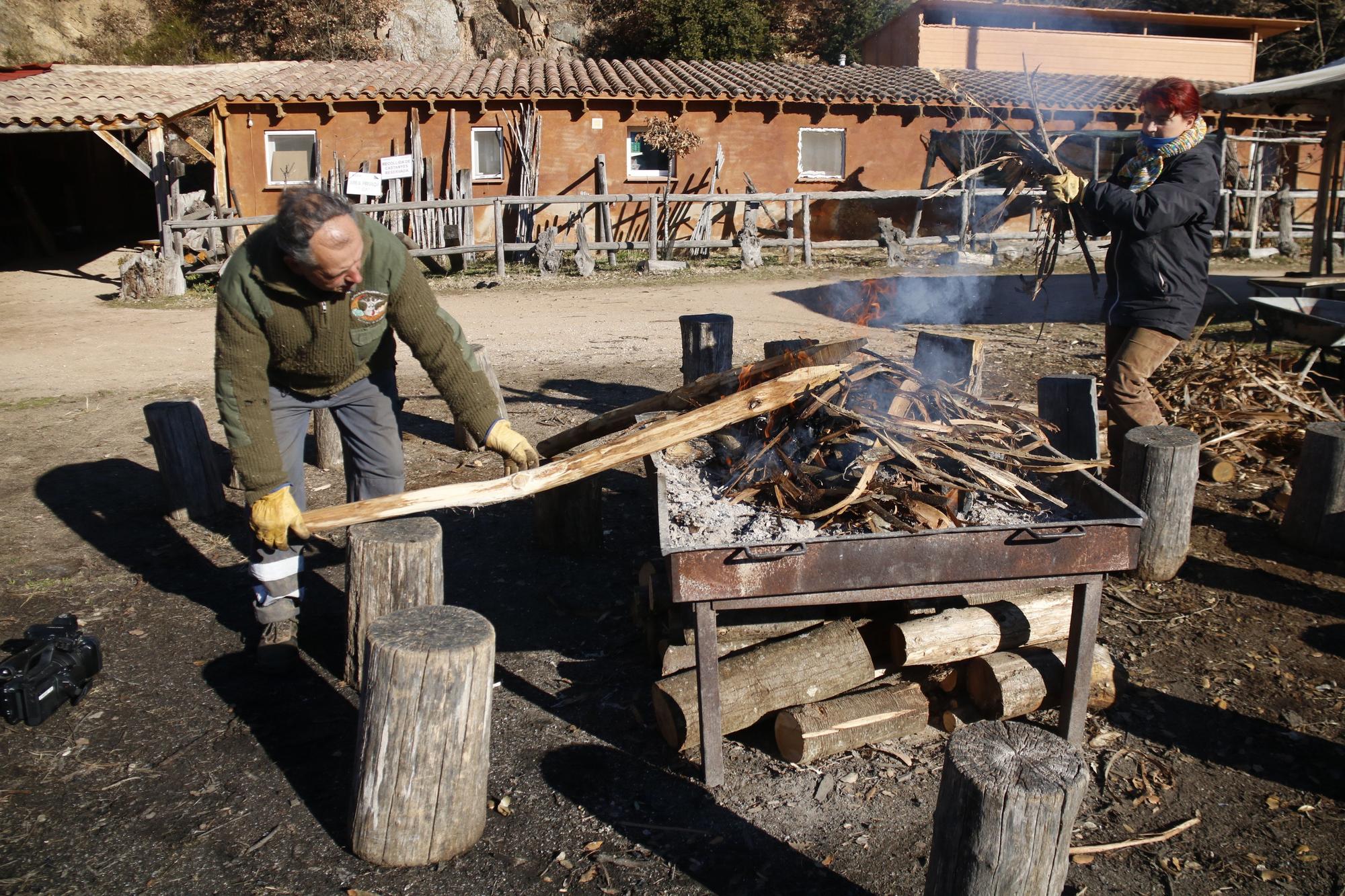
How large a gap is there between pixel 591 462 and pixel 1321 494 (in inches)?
145

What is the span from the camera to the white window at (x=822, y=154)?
19500 mm

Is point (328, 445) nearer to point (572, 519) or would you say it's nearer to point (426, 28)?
point (572, 519)

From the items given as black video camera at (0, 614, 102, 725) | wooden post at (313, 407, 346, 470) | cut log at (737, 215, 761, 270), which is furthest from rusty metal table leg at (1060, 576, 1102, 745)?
cut log at (737, 215, 761, 270)

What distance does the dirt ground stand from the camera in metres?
2.76

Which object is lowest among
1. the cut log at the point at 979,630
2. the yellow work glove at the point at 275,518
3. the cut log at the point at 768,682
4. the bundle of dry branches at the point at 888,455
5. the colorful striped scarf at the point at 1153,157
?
the cut log at the point at 768,682

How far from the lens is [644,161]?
1934 cm

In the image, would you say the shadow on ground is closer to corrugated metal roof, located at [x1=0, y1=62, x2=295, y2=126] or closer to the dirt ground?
the dirt ground

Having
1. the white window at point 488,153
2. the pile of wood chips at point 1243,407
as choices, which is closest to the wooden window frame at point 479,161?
the white window at point 488,153

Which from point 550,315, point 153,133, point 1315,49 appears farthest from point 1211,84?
point 153,133

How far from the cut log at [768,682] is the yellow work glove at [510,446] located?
1.00 metres

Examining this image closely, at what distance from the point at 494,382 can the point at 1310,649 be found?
476cm

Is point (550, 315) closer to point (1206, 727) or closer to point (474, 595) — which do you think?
point (474, 595)

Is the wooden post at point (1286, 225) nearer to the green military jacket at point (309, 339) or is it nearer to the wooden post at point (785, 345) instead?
the wooden post at point (785, 345)

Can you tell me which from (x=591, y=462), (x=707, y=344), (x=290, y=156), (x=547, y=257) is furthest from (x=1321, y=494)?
(x=290, y=156)
